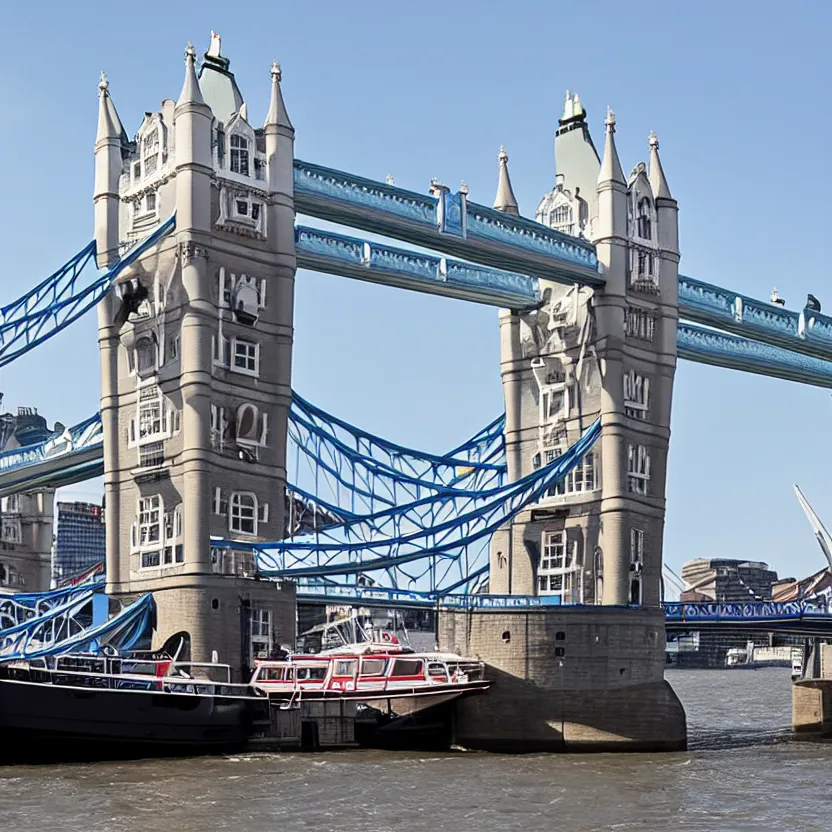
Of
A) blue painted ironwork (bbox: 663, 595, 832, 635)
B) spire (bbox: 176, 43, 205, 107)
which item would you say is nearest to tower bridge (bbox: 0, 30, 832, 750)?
spire (bbox: 176, 43, 205, 107)

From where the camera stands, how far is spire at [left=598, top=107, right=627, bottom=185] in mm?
79000

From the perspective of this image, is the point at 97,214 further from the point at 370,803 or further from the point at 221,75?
the point at 370,803

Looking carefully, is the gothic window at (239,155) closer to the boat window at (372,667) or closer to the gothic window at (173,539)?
the gothic window at (173,539)

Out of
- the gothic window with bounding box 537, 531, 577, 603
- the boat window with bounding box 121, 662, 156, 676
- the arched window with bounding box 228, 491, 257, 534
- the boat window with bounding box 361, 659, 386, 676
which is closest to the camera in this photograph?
the boat window with bounding box 121, 662, 156, 676

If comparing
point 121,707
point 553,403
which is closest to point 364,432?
point 553,403

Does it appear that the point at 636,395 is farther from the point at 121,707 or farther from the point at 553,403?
the point at 121,707

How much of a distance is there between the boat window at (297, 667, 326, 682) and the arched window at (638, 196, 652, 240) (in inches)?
1092

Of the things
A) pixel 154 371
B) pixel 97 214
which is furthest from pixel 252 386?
pixel 97 214

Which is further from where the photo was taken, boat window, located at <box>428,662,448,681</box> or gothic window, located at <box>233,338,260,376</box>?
boat window, located at <box>428,662,448,681</box>

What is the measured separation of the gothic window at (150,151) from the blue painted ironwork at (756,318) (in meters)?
28.5

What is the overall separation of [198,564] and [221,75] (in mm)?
22330

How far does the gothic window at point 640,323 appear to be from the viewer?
3088 inches

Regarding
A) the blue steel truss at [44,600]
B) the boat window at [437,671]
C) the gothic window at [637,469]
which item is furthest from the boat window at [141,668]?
the gothic window at [637,469]

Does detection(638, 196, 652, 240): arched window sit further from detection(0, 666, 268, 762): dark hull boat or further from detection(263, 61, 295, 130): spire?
detection(0, 666, 268, 762): dark hull boat
